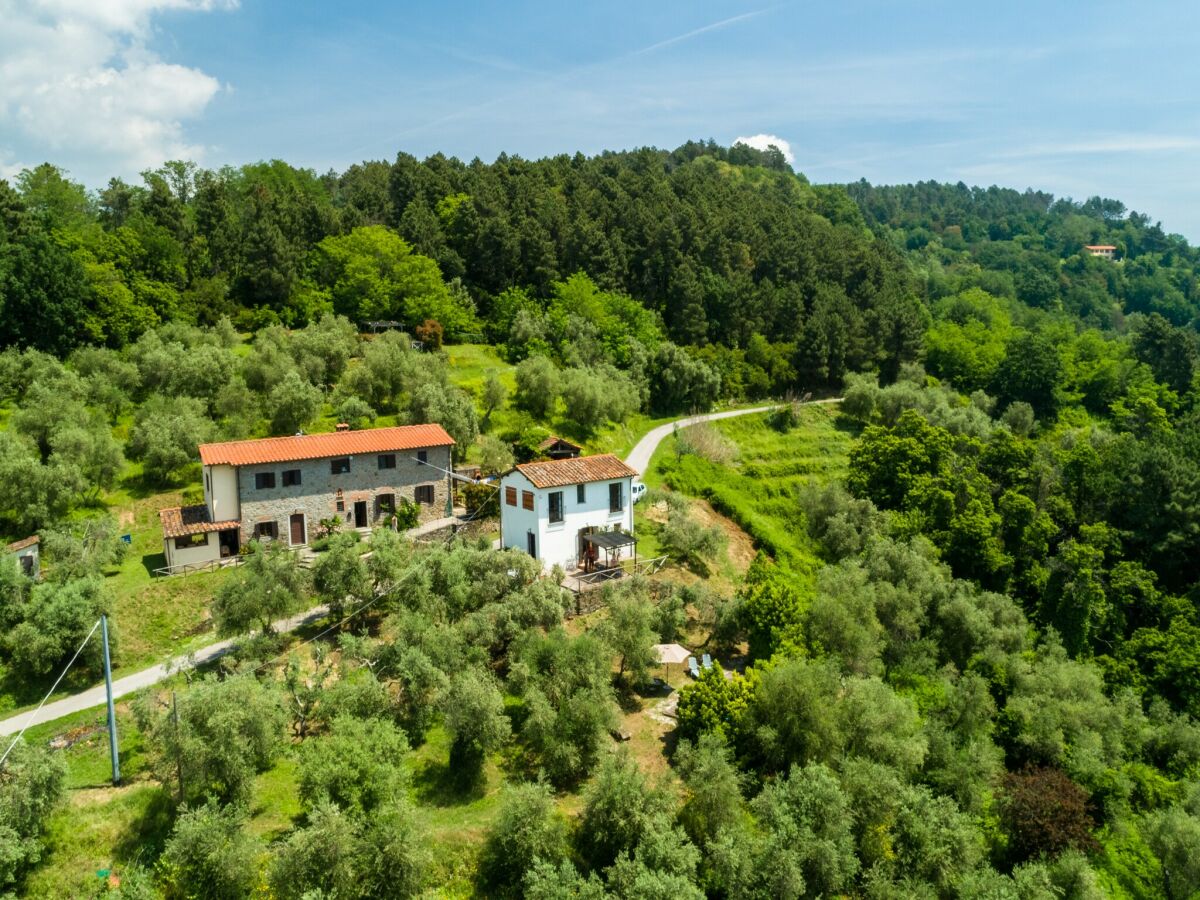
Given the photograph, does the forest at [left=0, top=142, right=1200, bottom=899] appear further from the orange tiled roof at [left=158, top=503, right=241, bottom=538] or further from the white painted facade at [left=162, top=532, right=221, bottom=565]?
the white painted facade at [left=162, top=532, right=221, bottom=565]

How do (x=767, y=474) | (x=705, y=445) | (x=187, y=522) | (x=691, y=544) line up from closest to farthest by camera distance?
(x=187, y=522), (x=691, y=544), (x=705, y=445), (x=767, y=474)

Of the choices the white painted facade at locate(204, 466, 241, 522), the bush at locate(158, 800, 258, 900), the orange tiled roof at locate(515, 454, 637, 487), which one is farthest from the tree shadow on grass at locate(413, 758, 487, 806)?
the white painted facade at locate(204, 466, 241, 522)

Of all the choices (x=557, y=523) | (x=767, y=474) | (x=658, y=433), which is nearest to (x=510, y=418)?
(x=658, y=433)

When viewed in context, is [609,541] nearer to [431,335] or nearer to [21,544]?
[21,544]

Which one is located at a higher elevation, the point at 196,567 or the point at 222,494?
the point at 222,494

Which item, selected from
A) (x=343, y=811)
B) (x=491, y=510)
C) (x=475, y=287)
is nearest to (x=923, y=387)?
(x=475, y=287)
